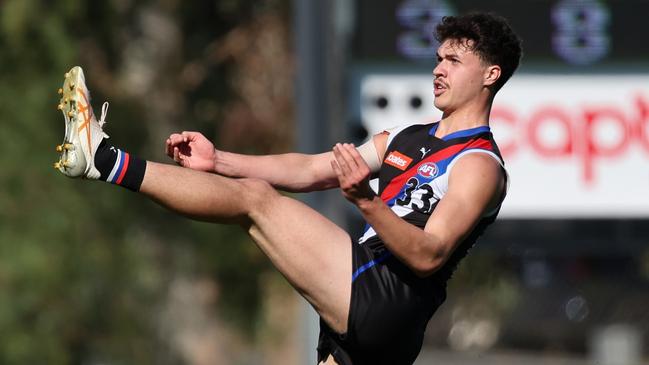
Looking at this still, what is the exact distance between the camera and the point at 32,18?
540 inches

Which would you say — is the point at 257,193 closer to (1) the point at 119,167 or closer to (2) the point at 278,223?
(2) the point at 278,223

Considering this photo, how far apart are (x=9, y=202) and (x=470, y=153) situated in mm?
8513

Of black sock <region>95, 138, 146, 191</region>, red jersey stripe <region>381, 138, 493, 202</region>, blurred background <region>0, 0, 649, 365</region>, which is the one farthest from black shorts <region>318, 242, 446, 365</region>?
blurred background <region>0, 0, 649, 365</region>

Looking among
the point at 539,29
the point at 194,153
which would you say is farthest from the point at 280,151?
the point at 194,153

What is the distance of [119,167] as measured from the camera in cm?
592

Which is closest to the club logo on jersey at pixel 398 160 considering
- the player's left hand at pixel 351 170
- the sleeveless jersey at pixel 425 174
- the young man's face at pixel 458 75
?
the sleeveless jersey at pixel 425 174

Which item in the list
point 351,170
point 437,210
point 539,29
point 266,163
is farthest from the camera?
point 539,29

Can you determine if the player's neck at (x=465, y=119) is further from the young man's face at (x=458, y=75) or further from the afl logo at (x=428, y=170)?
the afl logo at (x=428, y=170)

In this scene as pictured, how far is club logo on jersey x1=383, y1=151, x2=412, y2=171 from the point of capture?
6.24 metres

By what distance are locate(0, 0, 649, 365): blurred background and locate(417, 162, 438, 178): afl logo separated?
435 cm

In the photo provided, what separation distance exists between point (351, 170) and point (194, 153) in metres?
1.11

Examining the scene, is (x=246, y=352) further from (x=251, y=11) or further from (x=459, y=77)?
(x=459, y=77)

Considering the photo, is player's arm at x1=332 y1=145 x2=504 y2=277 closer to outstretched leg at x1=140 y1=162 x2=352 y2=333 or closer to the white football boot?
outstretched leg at x1=140 y1=162 x2=352 y2=333

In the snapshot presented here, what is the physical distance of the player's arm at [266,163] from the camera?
6.36m
